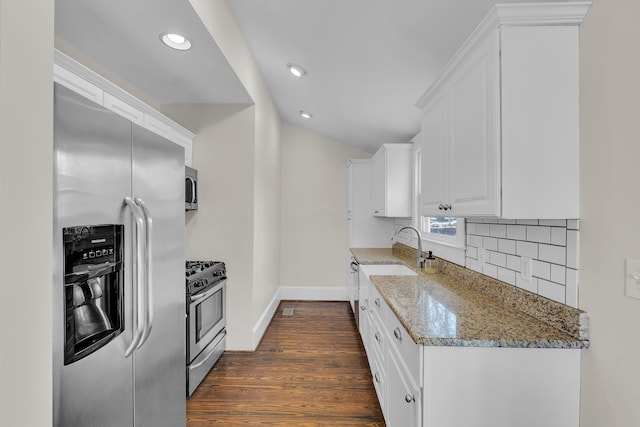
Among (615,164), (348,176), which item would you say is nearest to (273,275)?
(348,176)

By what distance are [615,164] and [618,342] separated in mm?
587

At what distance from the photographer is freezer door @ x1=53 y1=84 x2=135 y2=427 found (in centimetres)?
84

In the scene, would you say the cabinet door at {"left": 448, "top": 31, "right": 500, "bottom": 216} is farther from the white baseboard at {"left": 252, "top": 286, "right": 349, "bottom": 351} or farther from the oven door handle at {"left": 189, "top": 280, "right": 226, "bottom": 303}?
the white baseboard at {"left": 252, "top": 286, "right": 349, "bottom": 351}

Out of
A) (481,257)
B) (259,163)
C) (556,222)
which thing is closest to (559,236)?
(556,222)

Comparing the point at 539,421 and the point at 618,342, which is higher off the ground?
the point at 618,342

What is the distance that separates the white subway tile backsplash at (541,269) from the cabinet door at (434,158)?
1.65 feet

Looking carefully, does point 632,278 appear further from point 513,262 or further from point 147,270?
point 147,270

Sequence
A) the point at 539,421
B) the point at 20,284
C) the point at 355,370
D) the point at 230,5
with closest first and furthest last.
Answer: the point at 20,284 → the point at 539,421 → the point at 230,5 → the point at 355,370

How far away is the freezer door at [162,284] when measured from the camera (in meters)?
1.21

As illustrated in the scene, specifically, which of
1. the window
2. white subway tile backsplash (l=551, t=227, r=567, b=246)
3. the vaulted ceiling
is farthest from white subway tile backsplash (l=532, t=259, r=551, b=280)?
the vaulted ceiling

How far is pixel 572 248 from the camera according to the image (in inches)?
49.6

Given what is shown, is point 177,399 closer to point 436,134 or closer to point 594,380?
point 594,380

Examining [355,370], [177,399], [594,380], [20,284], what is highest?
[20,284]

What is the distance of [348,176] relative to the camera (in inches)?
191
